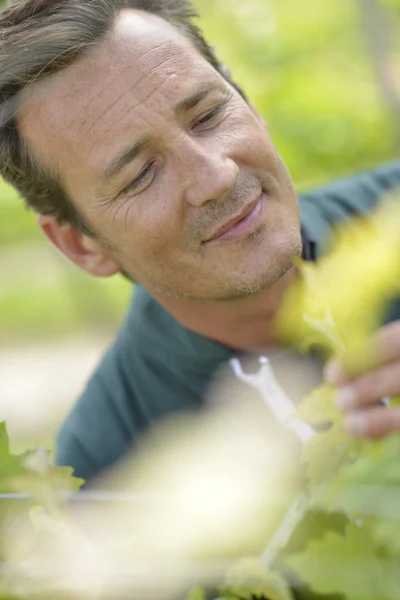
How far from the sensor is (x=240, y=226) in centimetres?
143

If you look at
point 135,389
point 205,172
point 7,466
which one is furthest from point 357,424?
point 135,389

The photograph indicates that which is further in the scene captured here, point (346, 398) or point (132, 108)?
point (132, 108)

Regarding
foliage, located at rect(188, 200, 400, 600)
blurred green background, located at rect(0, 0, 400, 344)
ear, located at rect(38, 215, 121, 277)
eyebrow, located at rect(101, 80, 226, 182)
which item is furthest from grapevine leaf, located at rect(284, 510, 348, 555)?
blurred green background, located at rect(0, 0, 400, 344)

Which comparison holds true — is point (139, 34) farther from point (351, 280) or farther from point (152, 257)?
point (351, 280)

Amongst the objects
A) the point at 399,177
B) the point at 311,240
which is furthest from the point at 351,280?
the point at 399,177

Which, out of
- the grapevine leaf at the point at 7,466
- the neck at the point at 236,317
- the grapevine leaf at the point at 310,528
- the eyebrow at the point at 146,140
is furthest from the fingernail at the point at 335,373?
the neck at the point at 236,317

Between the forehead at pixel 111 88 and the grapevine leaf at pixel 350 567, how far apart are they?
3.23ft

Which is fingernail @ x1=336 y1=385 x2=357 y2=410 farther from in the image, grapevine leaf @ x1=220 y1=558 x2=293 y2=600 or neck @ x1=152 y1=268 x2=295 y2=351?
neck @ x1=152 y1=268 x2=295 y2=351

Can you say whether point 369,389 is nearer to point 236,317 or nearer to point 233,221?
point 233,221

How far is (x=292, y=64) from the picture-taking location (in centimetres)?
663

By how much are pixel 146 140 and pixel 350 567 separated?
0.99 metres

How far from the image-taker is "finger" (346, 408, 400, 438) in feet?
2.08

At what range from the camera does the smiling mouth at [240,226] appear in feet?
4.66

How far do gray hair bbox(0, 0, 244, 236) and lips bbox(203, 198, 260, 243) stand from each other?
378mm
